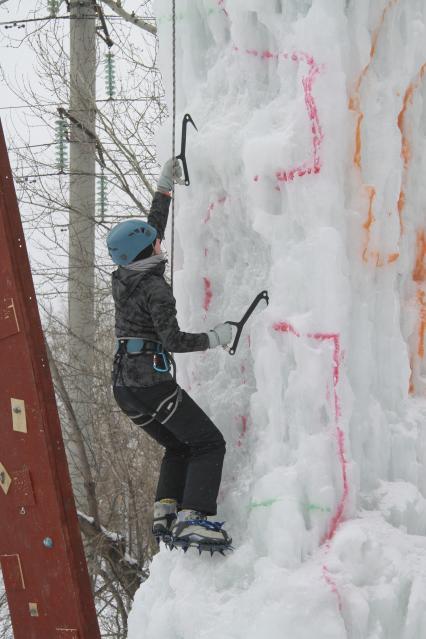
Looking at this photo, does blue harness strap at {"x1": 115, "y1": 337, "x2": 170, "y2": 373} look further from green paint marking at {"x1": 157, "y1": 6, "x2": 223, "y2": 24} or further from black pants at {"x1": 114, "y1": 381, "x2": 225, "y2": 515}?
green paint marking at {"x1": 157, "y1": 6, "x2": 223, "y2": 24}

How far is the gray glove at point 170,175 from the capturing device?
3.90 metres

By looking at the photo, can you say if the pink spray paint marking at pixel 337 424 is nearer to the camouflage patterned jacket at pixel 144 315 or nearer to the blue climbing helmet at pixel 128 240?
the camouflage patterned jacket at pixel 144 315

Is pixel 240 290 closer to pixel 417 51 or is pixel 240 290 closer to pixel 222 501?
pixel 222 501

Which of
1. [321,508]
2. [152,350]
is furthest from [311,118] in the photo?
[321,508]

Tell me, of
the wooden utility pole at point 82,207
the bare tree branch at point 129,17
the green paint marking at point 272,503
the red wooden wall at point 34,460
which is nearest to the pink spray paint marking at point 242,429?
the green paint marking at point 272,503

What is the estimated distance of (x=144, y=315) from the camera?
3.59 metres

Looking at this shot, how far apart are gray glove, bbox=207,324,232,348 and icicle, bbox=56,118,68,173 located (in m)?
6.52

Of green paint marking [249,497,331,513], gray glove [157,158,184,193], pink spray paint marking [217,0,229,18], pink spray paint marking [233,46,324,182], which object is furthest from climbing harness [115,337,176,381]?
pink spray paint marking [217,0,229,18]

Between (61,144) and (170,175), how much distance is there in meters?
6.56

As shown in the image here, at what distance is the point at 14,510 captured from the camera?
4.12m

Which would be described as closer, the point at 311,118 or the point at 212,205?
the point at 311,118

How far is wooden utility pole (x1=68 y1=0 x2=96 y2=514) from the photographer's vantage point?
30.0ft

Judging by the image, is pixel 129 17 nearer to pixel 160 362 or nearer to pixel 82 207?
pixel 82 207

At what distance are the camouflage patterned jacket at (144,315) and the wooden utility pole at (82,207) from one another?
5478 millimetres
